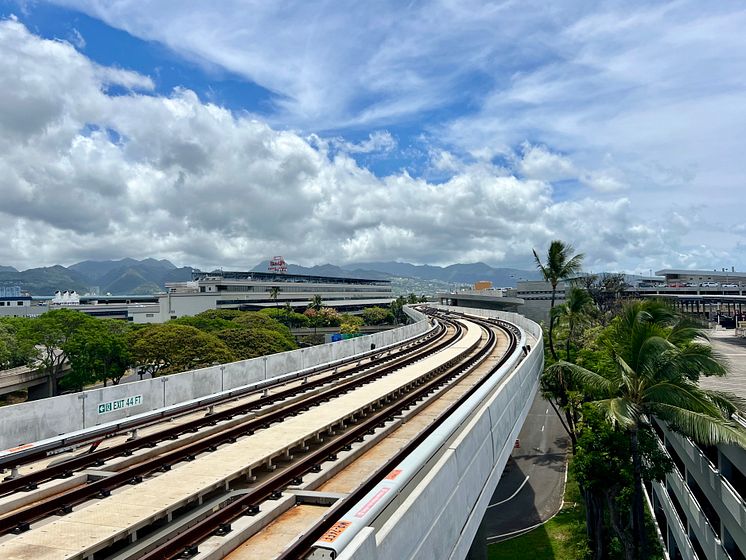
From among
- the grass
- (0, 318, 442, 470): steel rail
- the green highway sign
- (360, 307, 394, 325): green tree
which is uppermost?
the green highway sign

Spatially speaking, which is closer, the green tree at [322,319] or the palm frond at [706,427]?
the palm frond at [706,427]

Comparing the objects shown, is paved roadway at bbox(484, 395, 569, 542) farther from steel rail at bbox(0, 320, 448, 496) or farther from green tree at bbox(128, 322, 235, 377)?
green tree at bbox(128, 322, 235, 377)

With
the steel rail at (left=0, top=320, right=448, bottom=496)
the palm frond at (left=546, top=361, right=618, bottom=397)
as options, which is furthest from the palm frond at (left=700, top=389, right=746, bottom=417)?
the steel rail at (left=0, top=320, right=448, bottom=496)

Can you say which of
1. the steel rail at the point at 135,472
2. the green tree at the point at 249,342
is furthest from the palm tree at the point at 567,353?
the green tree at the point at 249,342

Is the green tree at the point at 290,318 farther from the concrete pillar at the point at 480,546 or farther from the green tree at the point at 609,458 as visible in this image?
the green tree at the point at 609,458

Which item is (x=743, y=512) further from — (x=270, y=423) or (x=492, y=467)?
(x=270, y=423)
